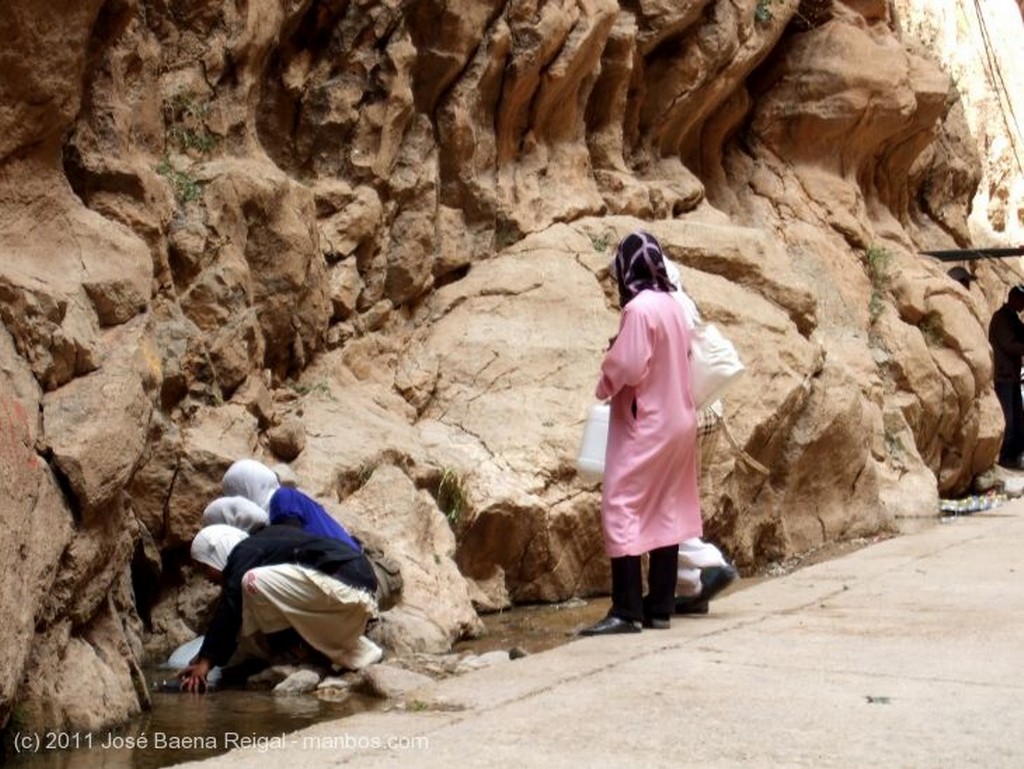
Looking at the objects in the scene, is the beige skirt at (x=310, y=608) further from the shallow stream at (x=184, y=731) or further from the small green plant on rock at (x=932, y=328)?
the small green plant on rock at (x=932, y=328)

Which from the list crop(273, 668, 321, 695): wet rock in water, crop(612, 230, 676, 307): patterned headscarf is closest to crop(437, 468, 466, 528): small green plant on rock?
crop(612, 230, 676, 307): patterned headscarf

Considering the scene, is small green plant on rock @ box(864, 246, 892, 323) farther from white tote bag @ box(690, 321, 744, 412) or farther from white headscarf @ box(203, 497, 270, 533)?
white headscarf @ box(203, 497, 270, 533)

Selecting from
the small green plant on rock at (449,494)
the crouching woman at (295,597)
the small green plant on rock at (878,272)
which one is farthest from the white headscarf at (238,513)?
the small green plant on rock at (878,272)

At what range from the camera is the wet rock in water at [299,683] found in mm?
6262

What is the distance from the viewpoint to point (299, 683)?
20.7 ft

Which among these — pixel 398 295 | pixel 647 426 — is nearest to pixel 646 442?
pixel 647 426

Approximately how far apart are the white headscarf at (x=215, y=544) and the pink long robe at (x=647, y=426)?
1.59 metres

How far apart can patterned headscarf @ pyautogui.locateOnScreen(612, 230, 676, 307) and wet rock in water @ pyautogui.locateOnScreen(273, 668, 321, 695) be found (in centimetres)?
203

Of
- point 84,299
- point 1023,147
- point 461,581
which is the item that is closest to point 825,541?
point 461,581

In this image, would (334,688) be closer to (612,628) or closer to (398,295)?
(612,628)

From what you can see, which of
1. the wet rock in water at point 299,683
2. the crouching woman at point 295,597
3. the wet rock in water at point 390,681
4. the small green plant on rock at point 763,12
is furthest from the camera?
the small green plant on rock at point 763,12

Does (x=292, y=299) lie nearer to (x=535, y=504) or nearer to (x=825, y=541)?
(x=535, y=504)

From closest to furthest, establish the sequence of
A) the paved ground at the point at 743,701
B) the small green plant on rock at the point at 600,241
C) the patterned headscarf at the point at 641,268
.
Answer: the paved ground at the point at 743,701
the patterned headscarf at the point at 641,268
the small green plant on rock at the point at 600,241

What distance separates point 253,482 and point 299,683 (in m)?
1.05
